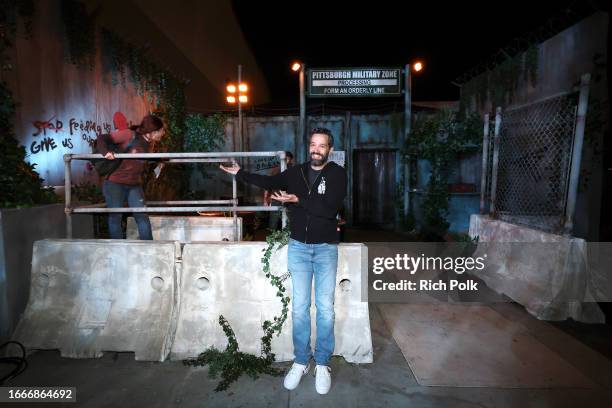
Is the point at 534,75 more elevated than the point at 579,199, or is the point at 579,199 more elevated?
the point at 534,75

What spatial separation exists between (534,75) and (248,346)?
316 inches

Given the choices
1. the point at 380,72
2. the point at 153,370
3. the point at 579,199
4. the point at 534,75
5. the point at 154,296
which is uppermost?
the point at 380,72

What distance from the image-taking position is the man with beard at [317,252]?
10.0ft

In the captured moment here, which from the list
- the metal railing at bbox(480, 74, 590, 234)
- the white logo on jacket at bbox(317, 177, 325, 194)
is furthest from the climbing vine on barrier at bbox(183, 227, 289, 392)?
the metal railing at bbox(480, 74, 590, 234)

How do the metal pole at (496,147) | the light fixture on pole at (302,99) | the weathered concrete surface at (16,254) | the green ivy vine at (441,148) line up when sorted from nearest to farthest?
the weathered concrete surface at (16,254)
the metal pole at (496,147)
the green ivy vine at (441,148)
the light fixture on pole at (302,99)

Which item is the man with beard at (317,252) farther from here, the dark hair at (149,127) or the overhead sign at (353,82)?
the overhead sign at (353,82)

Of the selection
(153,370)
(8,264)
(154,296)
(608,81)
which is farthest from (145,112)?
(608,81)

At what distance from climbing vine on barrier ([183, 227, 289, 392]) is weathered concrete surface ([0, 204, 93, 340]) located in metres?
2.01

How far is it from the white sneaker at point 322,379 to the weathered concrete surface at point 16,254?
3271 millimetres

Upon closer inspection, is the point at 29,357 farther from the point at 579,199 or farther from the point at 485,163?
the point at 579,199

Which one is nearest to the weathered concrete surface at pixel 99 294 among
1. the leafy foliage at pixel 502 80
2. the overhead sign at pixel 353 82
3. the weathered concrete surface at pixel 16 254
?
the weathered concrete surface at pixel 16 254

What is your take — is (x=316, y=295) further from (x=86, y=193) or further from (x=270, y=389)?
(x=86, y=193)

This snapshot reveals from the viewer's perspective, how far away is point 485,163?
6.18 meters

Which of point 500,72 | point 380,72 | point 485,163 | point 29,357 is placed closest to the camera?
point 29,357
